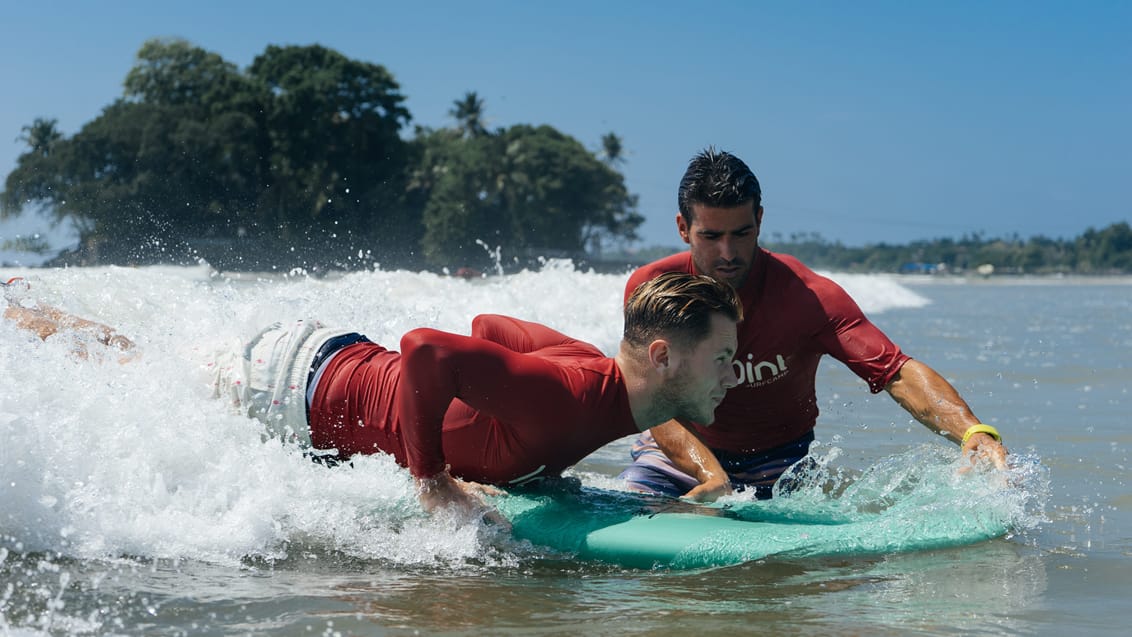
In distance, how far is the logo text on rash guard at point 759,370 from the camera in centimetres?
479

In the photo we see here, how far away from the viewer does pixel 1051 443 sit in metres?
7.00

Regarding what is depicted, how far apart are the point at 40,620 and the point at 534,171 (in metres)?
74.3

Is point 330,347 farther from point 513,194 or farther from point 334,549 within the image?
point 513,194

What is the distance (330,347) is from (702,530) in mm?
1588

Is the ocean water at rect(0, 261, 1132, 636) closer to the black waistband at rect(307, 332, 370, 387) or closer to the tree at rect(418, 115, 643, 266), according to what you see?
the black waistband at rect(307, 332, 370, 387)

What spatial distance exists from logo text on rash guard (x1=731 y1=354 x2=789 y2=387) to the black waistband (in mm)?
1614

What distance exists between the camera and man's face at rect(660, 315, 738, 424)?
367 cm

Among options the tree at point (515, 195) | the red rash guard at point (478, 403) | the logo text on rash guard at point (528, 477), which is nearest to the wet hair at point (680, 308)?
the red rash guard at point (478, 403)

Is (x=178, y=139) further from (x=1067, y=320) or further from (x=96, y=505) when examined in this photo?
(x=96, y=505)

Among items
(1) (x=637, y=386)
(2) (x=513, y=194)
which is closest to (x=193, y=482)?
(1) (x=637, y=386)

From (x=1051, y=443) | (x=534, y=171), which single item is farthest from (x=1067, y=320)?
(x=534, y=171)

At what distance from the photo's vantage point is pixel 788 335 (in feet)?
15.5

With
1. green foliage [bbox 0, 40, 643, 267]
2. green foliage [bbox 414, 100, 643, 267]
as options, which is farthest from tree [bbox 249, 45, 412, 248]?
green foliage [bbox 414, 100, 643, 267]

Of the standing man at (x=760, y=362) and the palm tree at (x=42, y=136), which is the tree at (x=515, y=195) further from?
the standing man at (x=760, y=362)
